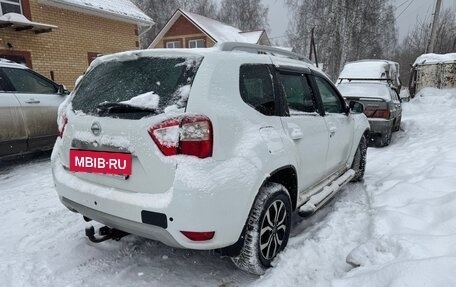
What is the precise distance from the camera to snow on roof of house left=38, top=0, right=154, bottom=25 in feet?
37.0

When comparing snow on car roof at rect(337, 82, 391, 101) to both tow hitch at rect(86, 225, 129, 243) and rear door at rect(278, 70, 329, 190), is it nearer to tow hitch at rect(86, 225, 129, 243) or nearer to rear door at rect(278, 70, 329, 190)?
rear door at rect(278, 70, 329, 190)

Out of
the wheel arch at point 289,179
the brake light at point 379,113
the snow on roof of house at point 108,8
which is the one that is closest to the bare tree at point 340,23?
the snow on roof of house at point 108,8

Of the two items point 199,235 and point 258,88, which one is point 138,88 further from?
point 199,235

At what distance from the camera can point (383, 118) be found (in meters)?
7.49

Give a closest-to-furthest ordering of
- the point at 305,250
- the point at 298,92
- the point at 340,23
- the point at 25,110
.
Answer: the point at 305,250, the point at 298,92, the point at 25,110, the point at 340,23

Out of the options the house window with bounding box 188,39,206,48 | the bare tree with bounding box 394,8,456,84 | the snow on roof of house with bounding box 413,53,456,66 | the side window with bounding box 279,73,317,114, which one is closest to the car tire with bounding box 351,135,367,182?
the side window with bounding box 279,73,317,114

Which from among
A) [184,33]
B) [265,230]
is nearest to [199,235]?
[265,230]

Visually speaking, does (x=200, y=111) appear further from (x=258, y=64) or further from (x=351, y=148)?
(x=351, y=148)

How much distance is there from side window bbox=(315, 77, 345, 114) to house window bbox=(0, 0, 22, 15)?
10.2 metres

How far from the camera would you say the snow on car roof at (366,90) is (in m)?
7.97

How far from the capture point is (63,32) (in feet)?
38.1

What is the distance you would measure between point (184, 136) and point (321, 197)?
182cm

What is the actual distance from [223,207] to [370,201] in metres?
2.46

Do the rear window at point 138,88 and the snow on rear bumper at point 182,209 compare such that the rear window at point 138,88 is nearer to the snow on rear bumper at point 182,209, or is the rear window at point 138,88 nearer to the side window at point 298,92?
the snow on rear bumper at point 182,209
